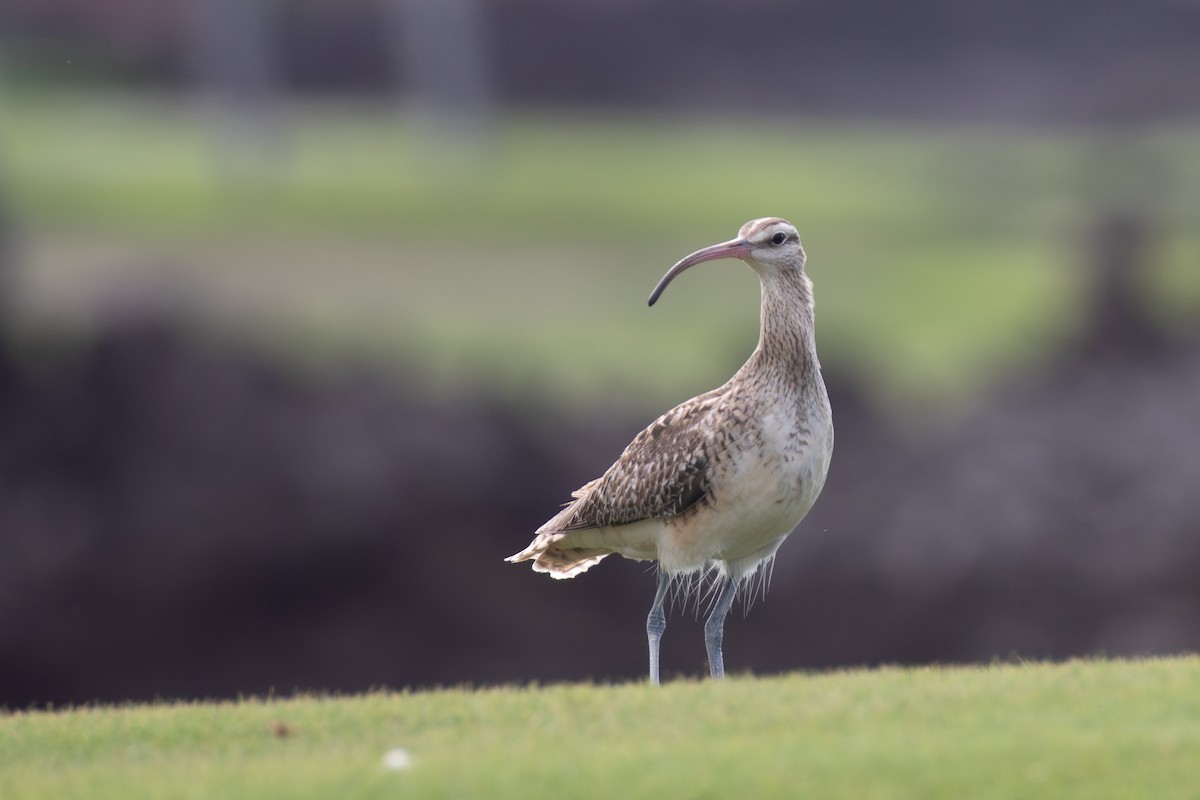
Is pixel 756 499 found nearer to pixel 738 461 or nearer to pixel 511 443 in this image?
pixel 738 461

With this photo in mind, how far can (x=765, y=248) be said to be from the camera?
12.0 metres

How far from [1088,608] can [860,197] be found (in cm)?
3895

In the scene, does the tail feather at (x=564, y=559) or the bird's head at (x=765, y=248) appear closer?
the bird's head at (x=765, y=248)

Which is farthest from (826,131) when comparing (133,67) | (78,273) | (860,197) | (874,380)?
(874,380)

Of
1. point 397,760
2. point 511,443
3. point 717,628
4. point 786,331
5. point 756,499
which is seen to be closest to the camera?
point 397,760

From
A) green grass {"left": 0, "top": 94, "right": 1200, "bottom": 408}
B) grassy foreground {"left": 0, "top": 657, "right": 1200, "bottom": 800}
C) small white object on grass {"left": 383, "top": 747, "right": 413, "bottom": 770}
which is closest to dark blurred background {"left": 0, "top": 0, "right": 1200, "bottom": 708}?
green grass {"left": 0, "top": 94, "right": 1200, "bottom": 408}

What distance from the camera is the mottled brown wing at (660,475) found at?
1188 centimetres

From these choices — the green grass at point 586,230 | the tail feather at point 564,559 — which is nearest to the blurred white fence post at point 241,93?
the green grass at point 586,230

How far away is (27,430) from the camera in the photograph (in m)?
20.6

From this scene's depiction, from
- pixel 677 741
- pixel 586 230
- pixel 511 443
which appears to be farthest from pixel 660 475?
pixel 586 230

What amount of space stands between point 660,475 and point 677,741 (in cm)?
276

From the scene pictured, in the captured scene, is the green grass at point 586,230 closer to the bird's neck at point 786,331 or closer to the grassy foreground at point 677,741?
the bird's neck at point 786,331

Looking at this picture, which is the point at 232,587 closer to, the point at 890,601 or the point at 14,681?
the point at 14,681

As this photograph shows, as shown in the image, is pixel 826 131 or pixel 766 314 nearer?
pixel 766 314
